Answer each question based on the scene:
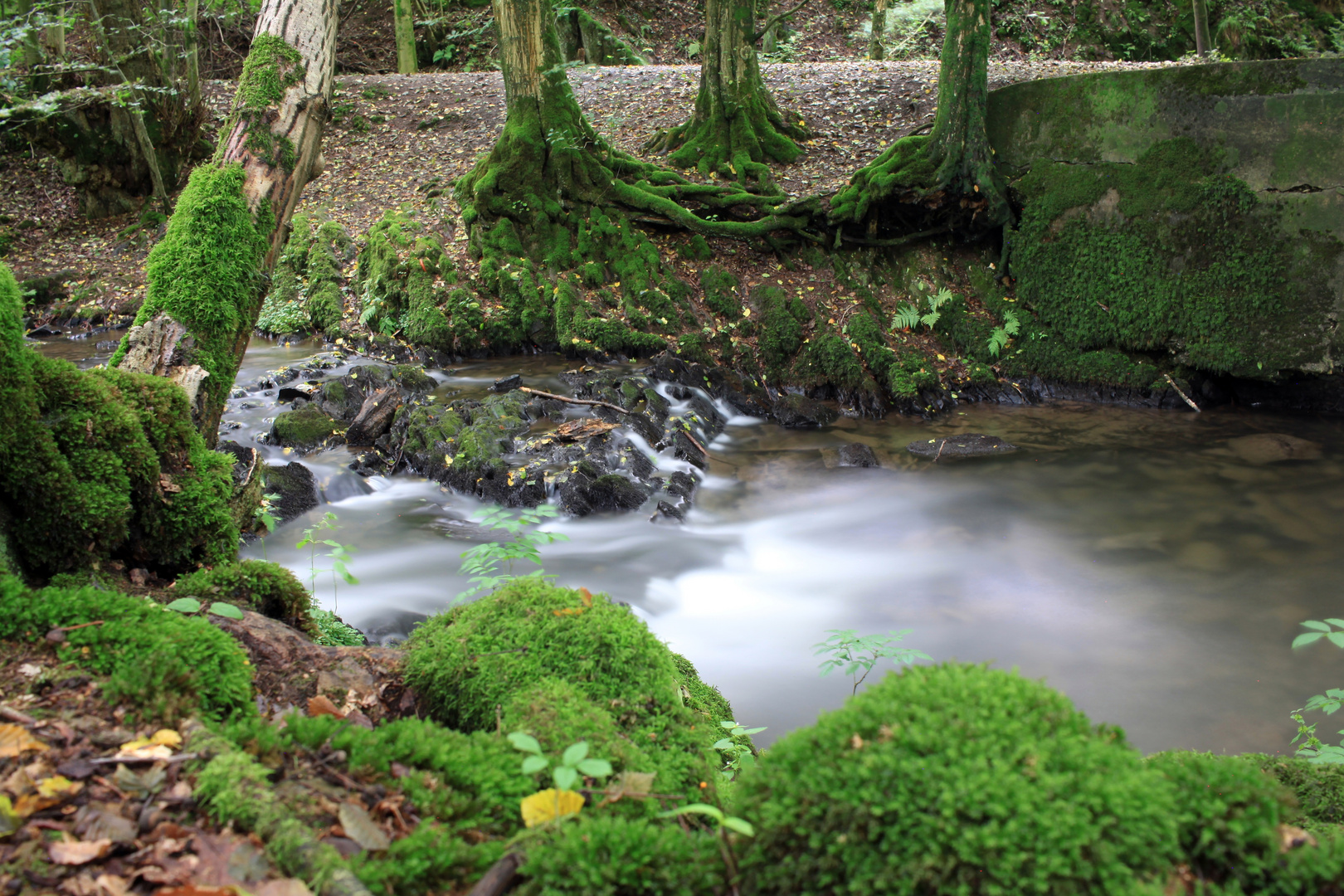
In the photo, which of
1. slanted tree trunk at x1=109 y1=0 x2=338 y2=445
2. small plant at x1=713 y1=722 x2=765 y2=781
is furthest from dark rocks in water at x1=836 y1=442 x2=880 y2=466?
slanted tree trunk at x1=109 y1=0 x2=338 y2=445

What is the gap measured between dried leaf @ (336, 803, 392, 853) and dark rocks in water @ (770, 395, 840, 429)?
27.5 ft

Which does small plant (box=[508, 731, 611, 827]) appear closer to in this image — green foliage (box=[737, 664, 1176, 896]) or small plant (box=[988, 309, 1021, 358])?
green foliage (box=[737, 664, 1176, 896])

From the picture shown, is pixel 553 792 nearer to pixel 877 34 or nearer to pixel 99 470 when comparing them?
pixel 99 470

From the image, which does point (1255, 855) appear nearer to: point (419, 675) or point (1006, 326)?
point (419, 675)

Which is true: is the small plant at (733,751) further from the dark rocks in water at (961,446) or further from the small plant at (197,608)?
the dark rocks in water at (961,446)

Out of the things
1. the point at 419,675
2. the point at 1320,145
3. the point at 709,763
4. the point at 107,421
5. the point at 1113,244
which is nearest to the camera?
the point at 709,763

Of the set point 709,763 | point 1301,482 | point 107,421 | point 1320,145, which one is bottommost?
point 1301,482

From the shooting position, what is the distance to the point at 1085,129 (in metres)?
10.1

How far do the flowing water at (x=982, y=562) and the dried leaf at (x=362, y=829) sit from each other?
11.6 feet

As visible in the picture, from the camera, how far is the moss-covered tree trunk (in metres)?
12.1

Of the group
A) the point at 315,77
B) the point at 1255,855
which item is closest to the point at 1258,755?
the point at 1255,855

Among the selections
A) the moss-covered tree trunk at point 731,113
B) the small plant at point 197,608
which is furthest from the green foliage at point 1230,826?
the moss-covered tree trunk at point 731,113

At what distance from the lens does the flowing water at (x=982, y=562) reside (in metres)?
5.24

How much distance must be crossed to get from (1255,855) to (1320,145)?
10466 mm
